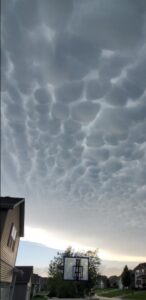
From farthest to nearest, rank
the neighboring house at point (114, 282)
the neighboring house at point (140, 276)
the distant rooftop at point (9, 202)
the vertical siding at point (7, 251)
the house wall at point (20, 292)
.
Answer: the neighboring house at point (114, 282) → the neighboring house at point (140, 276) → the house wall at point (20, 292) → the vertical siding at point (7, 251) → the distant rooftop at point (9, 202)

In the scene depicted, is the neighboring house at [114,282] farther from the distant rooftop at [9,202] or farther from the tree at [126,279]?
the distant rooftop at [9,202]

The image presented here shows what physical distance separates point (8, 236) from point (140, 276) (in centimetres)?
9829

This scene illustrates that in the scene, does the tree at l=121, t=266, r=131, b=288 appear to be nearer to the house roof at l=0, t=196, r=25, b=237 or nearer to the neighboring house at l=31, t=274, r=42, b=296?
the neighboring house at l=31, t=274, r=42, b=296

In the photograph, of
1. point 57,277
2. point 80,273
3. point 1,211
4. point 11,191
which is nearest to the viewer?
point 1,211

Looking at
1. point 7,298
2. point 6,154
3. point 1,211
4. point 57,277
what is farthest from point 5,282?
point 57,277

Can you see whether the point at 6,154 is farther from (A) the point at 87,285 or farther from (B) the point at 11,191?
(A) the point at 87,285

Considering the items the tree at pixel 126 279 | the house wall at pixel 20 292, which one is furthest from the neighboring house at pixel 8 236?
the tree at pixel 126 279

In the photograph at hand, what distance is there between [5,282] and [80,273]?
1566 cm

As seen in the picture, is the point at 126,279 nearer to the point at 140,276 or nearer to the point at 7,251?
the point at 140,276

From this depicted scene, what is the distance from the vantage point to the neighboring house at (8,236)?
19.6 metres

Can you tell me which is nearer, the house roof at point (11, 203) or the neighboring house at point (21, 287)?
the house roof at point (11, 203)

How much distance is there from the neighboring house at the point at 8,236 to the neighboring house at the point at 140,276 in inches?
3427

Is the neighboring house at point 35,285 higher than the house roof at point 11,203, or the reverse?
the house roof at point 11,203

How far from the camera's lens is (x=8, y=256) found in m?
22.4
